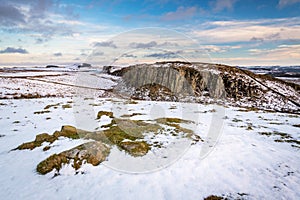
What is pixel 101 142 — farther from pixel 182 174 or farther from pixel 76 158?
pixel 182 174

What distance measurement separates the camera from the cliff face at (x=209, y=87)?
39906 millimetres

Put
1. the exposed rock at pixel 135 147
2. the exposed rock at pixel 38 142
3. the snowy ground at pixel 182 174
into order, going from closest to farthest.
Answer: the snowy ground at pixel 182 174, the exposed rock at pixel 135 147, the exposed rock at pixel 38 142

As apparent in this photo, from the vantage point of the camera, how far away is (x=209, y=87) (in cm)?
4550

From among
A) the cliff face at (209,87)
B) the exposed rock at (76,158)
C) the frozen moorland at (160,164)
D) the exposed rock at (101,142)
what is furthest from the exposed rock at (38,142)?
the cliff face at (209,87)

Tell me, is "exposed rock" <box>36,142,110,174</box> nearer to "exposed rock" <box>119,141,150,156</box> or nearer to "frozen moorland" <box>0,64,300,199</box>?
"frozen moorland" <box>0,64,300,199</box>

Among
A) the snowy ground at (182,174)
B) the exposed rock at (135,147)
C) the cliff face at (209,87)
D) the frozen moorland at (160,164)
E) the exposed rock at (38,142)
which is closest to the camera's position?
the snowy ground at (182,174)

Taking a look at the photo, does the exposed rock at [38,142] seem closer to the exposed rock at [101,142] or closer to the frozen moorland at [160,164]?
the exposed rock at [101,142]

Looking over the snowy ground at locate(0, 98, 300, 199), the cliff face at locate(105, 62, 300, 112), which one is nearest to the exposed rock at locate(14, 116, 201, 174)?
the snowy ground at locate(0, 98, 300, 199)

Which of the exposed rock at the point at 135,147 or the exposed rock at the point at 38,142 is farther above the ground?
the exposed rock at the point at 135,147

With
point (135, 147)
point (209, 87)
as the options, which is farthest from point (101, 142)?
point (209, 87)

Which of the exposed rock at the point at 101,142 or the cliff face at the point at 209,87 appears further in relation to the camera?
the cliff face at the point at 209,87

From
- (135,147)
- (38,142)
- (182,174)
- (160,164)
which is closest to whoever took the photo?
(182,174)

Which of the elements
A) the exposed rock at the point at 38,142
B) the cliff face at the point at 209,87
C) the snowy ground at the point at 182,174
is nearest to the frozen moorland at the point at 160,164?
the snowy ground at the point at 182,174

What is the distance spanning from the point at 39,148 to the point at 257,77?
53.0 metres
